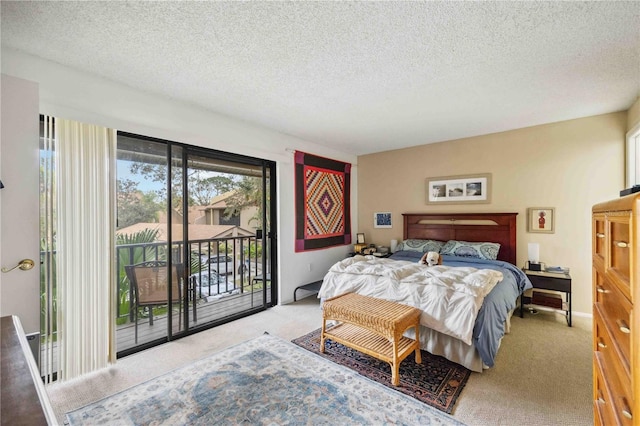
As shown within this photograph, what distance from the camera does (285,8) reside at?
1688 mm

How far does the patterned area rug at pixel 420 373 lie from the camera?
2078 millimetres

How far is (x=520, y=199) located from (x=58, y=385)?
5.44 m

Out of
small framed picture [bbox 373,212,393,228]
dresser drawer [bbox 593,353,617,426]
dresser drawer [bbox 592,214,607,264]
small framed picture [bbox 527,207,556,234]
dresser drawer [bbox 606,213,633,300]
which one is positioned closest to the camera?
dresser drawer [bbox 606,213,633,300]

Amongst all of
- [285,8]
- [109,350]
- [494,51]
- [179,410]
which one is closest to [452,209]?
[494,51]

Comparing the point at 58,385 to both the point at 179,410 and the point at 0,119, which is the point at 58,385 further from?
the point at 0,119

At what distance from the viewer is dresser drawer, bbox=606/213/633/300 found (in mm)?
807

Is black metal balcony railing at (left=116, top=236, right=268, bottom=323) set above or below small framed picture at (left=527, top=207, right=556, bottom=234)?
below

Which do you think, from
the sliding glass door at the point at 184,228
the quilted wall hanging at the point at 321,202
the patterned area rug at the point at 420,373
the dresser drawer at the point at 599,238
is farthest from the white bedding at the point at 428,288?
the sliding glass door at the point at 184,228

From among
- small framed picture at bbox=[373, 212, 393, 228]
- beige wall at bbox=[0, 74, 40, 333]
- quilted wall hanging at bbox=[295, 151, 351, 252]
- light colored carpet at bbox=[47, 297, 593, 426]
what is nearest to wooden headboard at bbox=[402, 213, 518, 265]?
small framed picture at bbox=[373, 212, 393, 228]

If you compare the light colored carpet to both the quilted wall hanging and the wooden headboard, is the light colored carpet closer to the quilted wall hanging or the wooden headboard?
the wooden headboard

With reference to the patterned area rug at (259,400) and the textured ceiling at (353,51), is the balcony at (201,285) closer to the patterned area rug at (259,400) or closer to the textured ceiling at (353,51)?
the patterned area rug at (259,400)

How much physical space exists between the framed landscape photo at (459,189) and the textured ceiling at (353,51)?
123 cm

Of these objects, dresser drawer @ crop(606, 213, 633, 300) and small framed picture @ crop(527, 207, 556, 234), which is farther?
small framed picture @ crop(527, 207, 556, 234)

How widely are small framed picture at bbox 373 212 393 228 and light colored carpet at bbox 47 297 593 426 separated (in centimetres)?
244
